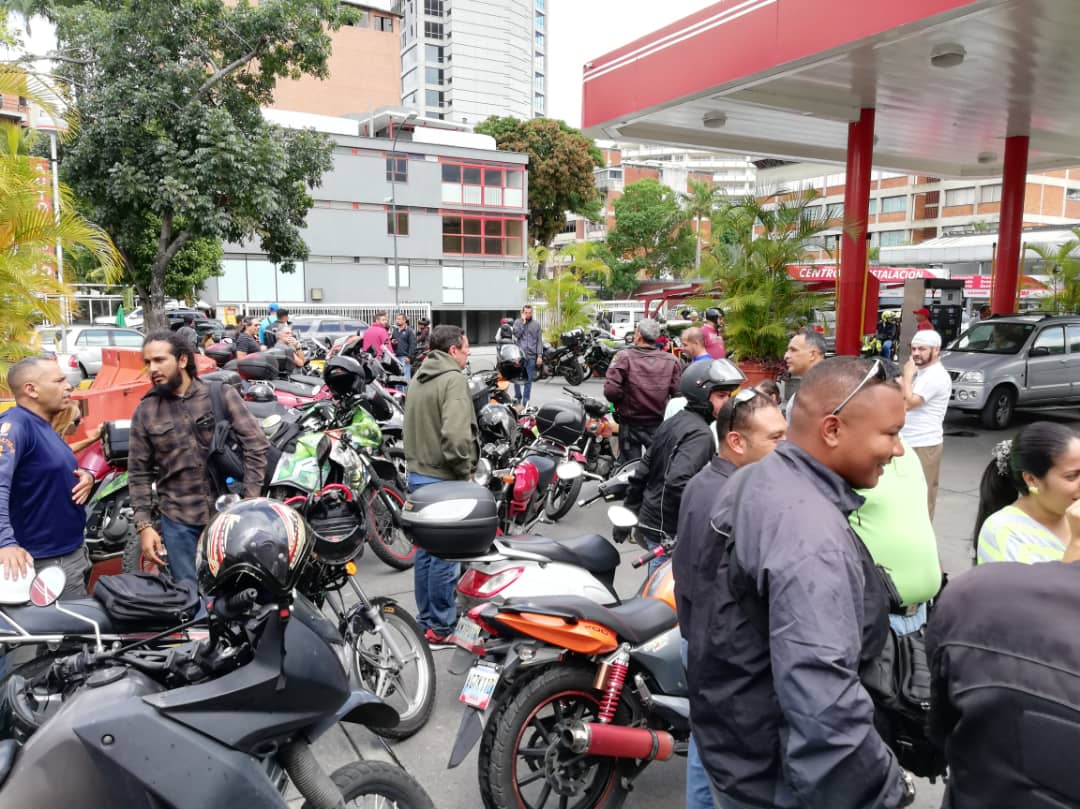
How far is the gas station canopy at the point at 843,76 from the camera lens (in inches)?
284

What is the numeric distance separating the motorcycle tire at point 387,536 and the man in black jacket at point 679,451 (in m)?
2.14

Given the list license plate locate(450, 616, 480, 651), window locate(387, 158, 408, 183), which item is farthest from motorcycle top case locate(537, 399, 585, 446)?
window locate(387, 158, 408, 183)

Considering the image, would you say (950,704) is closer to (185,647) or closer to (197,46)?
(185,647)

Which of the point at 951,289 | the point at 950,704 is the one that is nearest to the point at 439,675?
the point at 950,704

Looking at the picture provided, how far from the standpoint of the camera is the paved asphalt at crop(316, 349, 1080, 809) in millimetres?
3201

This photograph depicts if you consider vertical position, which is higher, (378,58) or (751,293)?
(378,58)

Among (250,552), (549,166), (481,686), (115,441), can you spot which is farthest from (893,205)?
(250,552)

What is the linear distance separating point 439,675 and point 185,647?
7.69 feet

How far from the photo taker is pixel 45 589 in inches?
107

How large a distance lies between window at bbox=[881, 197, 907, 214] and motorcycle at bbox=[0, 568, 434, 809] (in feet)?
200

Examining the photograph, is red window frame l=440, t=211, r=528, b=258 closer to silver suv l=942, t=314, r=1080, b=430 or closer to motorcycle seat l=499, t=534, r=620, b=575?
silver suv l=942, t=314, r=1080, b=430

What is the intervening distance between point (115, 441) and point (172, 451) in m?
1.55

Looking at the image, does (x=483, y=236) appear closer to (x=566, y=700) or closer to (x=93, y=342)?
(x=93, y=342)

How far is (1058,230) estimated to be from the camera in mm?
31906
